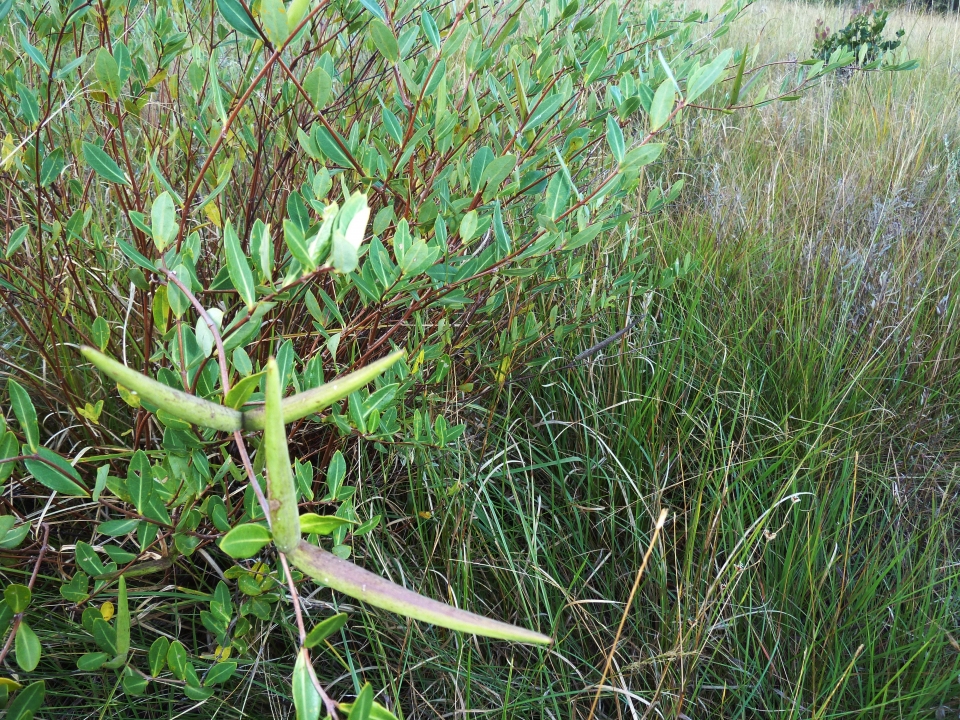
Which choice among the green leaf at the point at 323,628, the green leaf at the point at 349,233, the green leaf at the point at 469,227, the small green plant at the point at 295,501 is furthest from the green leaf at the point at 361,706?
the green leaf at the point at 469,227

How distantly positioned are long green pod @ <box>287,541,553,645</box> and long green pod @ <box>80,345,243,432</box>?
12 cm

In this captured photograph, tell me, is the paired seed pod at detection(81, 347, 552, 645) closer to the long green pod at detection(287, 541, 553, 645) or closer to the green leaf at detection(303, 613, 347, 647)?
the long green pod at detection(287, 541, 553, 645)

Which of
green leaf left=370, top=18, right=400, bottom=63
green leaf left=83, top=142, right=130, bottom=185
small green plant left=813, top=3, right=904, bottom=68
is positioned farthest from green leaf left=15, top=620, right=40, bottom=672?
small green plant left=813, top=3, right=904, bottom=68

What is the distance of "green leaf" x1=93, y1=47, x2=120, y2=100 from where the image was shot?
1010 mm

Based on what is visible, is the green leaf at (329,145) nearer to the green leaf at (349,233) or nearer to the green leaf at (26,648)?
the green leaf at (349,233)

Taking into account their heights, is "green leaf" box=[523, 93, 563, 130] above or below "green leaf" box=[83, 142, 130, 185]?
below

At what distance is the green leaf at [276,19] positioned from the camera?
2.57 ft

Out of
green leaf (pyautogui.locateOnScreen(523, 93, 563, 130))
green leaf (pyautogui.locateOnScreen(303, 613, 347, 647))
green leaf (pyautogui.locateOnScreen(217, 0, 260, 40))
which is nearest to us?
green leaf (pyautogui.locateOnScreen(303, 613, 347, 647))

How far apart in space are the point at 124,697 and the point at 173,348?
67 centimetres

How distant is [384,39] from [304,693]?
31.8 inches

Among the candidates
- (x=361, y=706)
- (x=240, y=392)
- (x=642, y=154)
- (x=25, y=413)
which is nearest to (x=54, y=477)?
(x=25, y=413)

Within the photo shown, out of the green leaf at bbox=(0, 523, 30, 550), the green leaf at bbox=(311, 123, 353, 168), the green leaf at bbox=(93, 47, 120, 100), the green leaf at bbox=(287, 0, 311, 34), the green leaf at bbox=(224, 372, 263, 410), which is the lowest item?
the green leaf at bbox=(0, 523, 30, 550)

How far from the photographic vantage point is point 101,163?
101 cm

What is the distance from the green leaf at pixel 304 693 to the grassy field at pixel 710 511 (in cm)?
58
